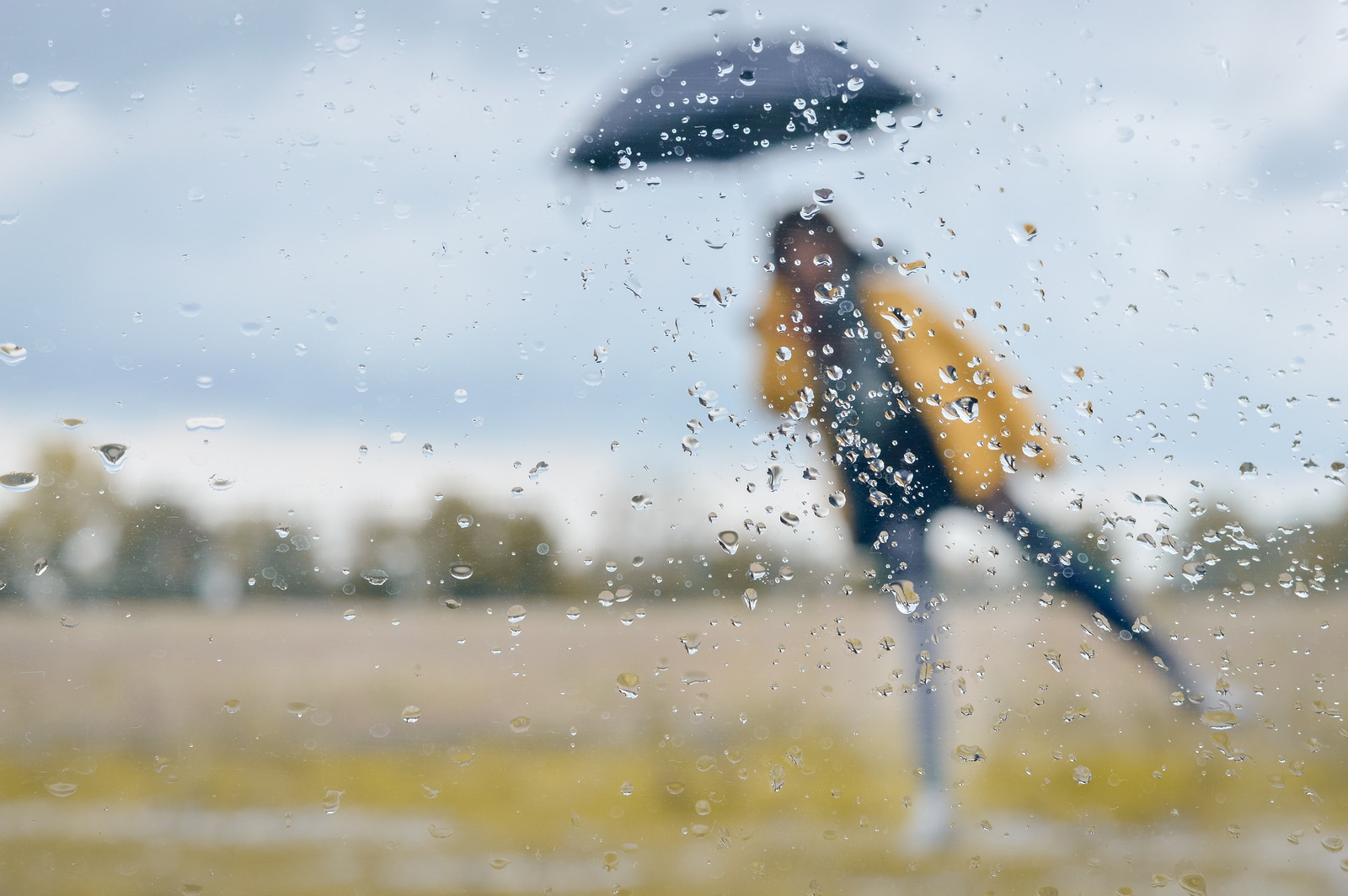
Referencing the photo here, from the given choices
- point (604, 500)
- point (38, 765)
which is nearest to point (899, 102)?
point (604, 500)

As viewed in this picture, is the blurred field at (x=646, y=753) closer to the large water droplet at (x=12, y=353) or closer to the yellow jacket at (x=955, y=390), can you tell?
the yellow jacket at (x=955, y=390)

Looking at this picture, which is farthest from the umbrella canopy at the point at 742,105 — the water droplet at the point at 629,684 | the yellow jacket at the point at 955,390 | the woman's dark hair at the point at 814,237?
the water droplet at the point at 629,684

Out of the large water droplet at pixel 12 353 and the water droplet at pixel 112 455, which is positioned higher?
the large water droplet at pixel 12 353

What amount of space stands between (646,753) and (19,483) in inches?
39.5

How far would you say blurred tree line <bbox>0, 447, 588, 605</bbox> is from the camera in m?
1.38

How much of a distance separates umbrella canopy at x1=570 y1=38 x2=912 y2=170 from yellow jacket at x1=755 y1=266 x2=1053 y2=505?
234 millimetres

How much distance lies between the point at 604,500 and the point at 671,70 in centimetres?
66

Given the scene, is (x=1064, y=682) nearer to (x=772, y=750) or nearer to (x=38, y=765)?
(x=772, y=750)

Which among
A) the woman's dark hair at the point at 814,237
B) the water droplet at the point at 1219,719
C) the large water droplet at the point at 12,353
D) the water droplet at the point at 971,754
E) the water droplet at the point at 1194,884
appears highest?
the woman's dark hair at the point at 814,237

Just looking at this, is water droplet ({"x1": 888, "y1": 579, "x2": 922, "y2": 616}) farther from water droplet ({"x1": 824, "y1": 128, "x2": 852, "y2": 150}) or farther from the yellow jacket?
water droplet ({"x1": 824, "y1": 128, "x2": 852, "y2": 150})

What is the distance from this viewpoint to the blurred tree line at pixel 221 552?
1377 mm

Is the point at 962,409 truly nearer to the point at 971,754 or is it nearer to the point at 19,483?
the point at 971,754

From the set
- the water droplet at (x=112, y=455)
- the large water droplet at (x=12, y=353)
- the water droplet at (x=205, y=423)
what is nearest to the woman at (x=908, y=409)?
the water droplet at (x=205, y=423)

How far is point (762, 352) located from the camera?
4.63 feet
